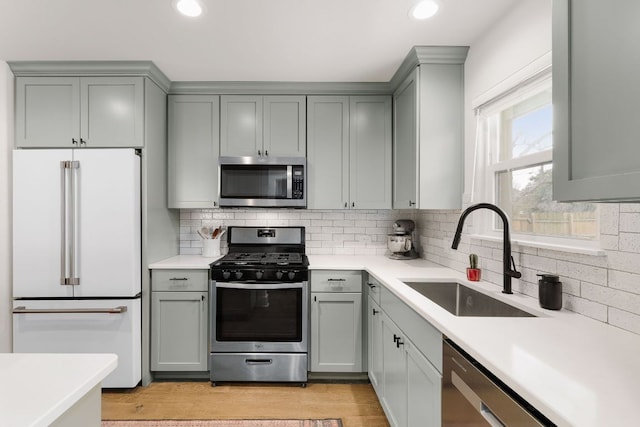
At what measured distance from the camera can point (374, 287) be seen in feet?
7.68

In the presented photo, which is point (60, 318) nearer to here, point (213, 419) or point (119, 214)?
point (119, 214)

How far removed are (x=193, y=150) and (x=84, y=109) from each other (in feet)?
2.71

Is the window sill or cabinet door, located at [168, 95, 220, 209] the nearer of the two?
the window sill

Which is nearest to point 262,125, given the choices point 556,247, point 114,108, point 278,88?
point 278,88

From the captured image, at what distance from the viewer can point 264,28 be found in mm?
1990

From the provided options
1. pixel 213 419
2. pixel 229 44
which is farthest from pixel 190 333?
pixel 229 44

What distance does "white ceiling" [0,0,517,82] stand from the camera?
179 cm

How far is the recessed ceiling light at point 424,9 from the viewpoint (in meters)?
1.75

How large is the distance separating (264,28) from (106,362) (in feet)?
6.28

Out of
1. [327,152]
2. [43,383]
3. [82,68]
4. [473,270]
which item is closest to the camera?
[43,383]

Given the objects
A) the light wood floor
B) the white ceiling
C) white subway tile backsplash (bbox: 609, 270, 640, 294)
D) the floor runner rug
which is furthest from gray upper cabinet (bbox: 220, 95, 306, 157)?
white subway tile backsplash (bbox: 609, 270, 640, 294)

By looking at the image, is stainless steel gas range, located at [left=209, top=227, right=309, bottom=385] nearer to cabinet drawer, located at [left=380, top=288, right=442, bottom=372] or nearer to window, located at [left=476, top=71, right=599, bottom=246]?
cabinet drawer, located at [left=380, top=288, right=442, bottom=372]

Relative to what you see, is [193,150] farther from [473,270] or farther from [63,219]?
[473,270]

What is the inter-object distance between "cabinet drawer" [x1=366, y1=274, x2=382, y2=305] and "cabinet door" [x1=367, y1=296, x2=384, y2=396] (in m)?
0.04
